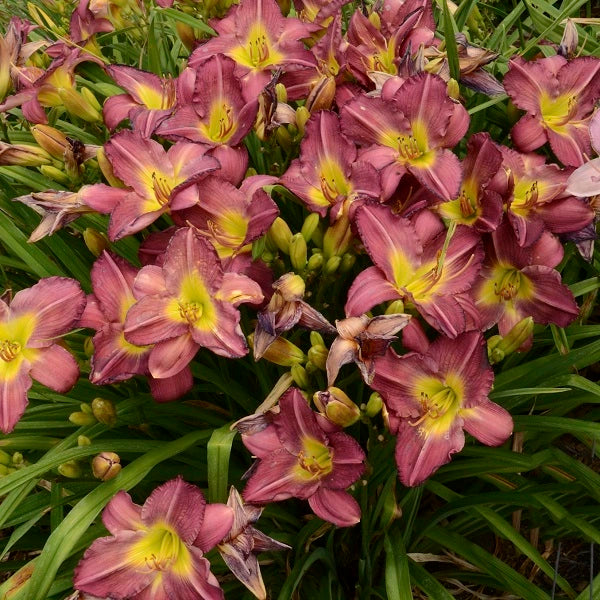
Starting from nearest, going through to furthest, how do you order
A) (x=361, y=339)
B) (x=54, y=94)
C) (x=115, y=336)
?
(x=361, y=339) < (x=115, y=336) < (x=54, y=94)

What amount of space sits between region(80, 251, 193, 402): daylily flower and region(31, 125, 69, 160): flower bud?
35 cm

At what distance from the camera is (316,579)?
155cm

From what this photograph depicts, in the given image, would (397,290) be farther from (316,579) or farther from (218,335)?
(316,579)

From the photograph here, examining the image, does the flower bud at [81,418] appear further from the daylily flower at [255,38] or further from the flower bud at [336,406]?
the daylily flower at [255,38]

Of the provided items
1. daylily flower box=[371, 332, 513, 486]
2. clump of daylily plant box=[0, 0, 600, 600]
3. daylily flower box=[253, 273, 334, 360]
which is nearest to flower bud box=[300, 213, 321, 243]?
clump of daylily plant box=[0, 0, 600, 600]

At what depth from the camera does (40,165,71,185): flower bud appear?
55.7 inches

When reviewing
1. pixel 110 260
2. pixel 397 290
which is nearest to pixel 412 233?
pixel 397 290

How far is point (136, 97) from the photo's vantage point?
1.44 metres

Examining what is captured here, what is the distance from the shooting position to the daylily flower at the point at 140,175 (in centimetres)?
120

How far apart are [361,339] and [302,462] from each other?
23 centimetres

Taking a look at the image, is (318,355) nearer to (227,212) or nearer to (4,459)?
(227,212)

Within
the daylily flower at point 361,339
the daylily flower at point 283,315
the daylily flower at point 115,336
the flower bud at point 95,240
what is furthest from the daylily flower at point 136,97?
the daylily flower at point 361,339

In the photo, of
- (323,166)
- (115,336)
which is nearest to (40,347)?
(115,336)

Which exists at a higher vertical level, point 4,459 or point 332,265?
point 332,265
